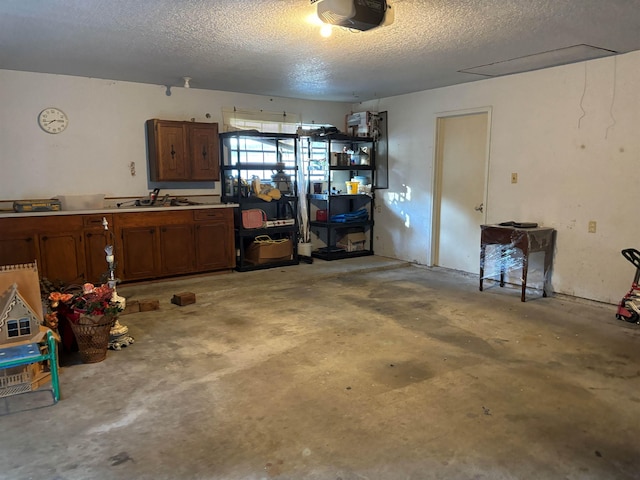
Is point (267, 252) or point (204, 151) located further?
point (267, 252)

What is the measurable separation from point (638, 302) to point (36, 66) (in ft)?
21.0

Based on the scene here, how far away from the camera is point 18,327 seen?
9.29ft

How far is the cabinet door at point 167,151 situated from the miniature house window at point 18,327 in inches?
122

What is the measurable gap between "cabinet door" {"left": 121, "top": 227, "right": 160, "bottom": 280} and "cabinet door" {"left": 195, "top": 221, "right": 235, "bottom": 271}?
21.9 inches

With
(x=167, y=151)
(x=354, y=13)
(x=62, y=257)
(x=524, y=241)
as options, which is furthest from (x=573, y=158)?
(x=62, y=257)

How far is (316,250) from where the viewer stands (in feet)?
24.2

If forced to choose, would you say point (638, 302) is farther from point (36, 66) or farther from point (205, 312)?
point (36, 66)

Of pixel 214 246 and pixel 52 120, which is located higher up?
pixel 52 120

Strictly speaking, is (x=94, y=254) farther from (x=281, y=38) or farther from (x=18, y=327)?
(x=281, y=38)

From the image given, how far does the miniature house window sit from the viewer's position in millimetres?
2811

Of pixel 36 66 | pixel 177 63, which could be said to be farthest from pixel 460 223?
pixel 36 66

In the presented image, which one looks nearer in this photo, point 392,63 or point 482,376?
point 482,376

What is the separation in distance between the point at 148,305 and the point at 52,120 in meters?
2.61

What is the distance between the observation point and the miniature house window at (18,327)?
2811 mm
